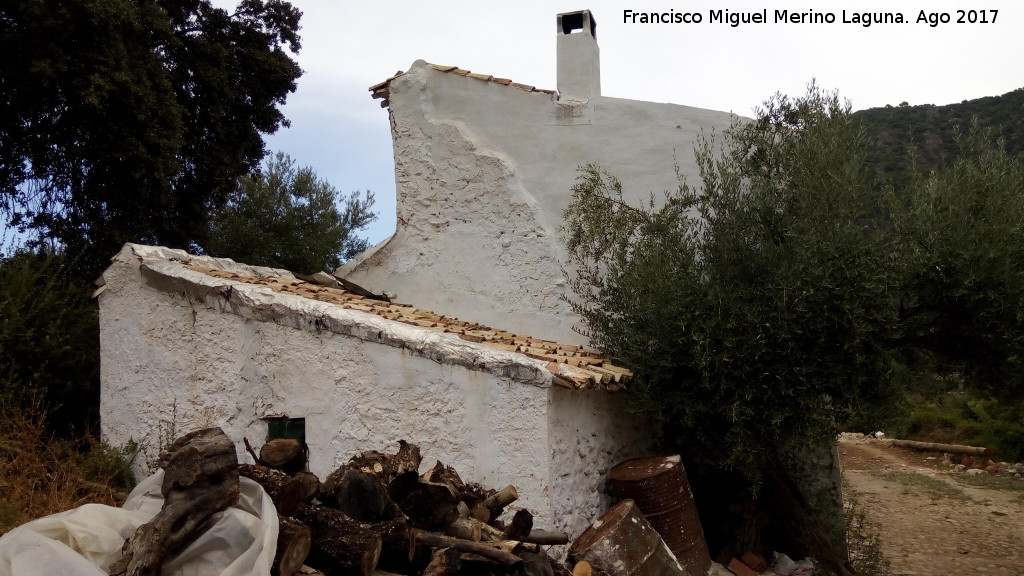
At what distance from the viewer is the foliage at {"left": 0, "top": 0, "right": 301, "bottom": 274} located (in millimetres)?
10570

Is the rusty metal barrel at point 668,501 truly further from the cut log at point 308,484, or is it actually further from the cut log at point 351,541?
the cut log at point 308,484

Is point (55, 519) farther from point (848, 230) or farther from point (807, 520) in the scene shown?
point (807, 520)

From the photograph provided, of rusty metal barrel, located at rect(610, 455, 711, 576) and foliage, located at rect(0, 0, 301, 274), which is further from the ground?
foliage, located at rect(0, 0, 301, 274)

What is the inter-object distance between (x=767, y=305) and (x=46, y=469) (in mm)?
6801

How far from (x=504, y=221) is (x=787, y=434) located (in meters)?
4.28

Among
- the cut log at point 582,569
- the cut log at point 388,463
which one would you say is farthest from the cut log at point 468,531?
the cut log at point 582,569

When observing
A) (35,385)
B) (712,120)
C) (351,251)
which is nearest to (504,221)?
(712,120)

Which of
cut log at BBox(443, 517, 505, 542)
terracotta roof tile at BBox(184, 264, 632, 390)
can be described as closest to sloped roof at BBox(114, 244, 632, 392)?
terracotta roof tile at BBox(184, 264, 632, 390)

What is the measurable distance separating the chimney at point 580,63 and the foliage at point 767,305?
2.68 m

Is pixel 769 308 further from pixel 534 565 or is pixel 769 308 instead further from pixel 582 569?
pixel 534 565

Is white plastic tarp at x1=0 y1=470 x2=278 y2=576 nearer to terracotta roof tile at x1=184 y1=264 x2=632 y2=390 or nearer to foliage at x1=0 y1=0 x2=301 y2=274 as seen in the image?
terracotta roof tile at x1=184 y1=264 x2=632 y2=390

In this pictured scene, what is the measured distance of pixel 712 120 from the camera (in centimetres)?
910

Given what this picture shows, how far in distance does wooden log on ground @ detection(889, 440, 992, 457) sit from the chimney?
565 inches

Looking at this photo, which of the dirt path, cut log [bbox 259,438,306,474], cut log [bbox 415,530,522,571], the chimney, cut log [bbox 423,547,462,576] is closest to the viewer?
cut log [bbox 423,547,462,576]
